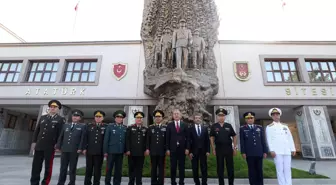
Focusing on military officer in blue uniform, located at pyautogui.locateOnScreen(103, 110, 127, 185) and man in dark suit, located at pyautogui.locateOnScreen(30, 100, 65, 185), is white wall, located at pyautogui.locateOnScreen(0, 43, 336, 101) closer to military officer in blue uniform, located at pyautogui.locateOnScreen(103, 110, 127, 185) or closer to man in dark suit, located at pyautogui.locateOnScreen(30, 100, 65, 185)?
military officer in blue uniform, located at pyautogui.locateOnScreen(103, 110, 127, 185)

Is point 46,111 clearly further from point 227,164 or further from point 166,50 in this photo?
point 227,164

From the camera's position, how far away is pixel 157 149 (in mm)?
4355

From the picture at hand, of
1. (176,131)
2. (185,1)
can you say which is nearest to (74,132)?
(176,131)

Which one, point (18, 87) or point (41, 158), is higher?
point (18, 87)

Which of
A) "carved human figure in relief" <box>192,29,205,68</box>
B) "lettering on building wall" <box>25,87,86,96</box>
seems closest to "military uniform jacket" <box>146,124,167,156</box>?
"carved human figure in relief" <box>192,29,205,68</box>

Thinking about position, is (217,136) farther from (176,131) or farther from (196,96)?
(196,96)

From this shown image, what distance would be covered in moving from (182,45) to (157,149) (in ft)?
13.0

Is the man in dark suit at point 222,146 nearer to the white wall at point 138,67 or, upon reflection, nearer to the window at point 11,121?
the white wall at point 138,67

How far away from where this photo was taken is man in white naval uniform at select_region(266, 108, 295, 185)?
3.93 metres

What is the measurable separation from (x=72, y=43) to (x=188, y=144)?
1321 centimetres

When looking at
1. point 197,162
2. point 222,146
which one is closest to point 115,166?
point 197,162

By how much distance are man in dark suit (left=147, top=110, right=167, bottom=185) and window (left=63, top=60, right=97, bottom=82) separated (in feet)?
33.9

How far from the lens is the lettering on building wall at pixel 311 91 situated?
12.3 m

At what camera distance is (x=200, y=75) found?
744 centimetres
